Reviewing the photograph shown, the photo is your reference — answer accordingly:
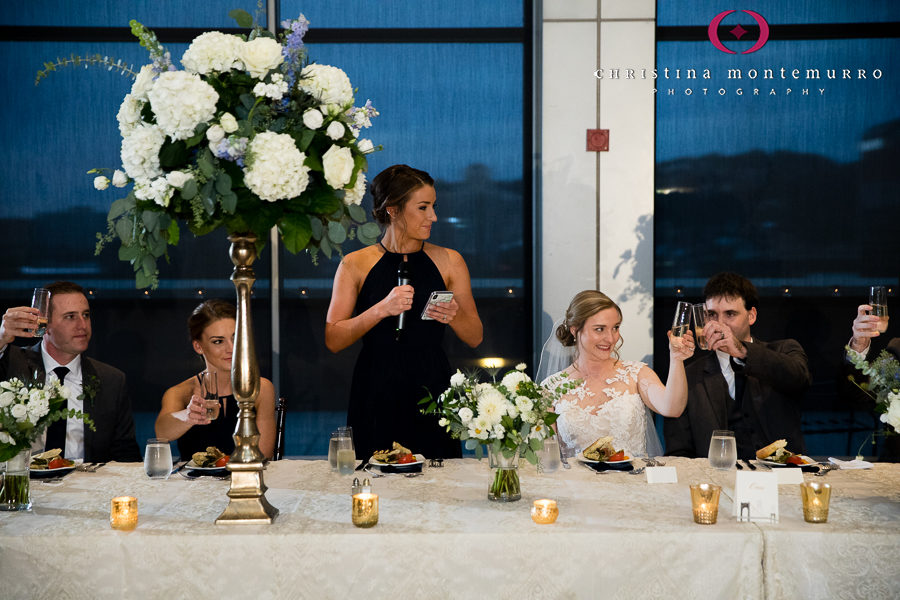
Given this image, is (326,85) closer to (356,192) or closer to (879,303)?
(356,192)

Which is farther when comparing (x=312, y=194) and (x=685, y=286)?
(x=685, y=286)

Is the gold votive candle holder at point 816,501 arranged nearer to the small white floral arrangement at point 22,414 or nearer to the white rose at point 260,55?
the white rose at point 260,55

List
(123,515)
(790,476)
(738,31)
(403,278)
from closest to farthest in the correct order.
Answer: (123,515) < (790,476) < (403,278) < (738,31)

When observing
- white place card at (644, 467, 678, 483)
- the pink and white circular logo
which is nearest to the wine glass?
white place card at (644, 467, 678, 483)

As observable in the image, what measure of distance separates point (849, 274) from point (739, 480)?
3.34m

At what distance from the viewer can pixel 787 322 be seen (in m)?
5.06

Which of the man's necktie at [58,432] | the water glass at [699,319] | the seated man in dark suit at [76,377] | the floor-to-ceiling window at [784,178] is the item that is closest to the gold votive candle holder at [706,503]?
the water glass at [699,319]

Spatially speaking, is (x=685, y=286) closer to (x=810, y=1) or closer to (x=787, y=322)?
(x=787, y=322)

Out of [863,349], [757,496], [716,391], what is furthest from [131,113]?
[863,349]

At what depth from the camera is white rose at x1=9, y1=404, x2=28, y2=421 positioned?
2395 millimetres

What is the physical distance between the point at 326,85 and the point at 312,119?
0.37ft

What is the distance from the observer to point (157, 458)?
2.70 meters

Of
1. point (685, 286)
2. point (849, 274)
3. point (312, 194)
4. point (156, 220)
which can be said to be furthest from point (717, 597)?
point (849, 274)

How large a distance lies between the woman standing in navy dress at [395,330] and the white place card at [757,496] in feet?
5.69
